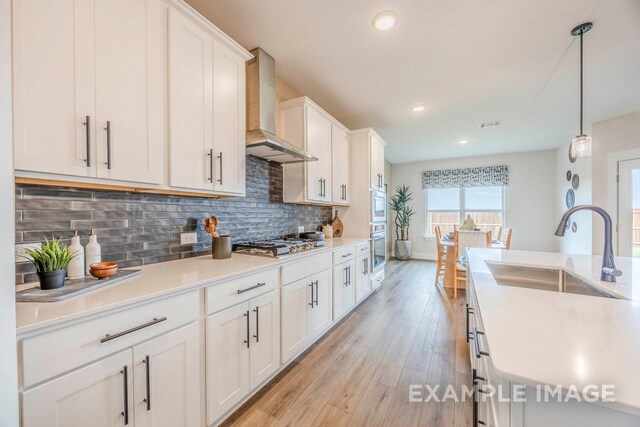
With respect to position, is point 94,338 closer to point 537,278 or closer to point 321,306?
point 321,306

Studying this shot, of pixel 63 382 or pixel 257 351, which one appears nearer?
pixel 63 382

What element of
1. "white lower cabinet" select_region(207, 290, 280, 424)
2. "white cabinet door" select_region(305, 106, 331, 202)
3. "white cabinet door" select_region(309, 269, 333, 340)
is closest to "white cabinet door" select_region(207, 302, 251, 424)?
"white lower cabinet" select_region(207, 290, 280, 424)

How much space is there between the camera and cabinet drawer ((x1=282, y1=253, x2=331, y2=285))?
193 centimetres

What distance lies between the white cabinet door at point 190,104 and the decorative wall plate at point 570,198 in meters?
6.24

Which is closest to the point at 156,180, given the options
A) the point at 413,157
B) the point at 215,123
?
the point at 215,123

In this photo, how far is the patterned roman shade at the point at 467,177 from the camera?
608 centimetres

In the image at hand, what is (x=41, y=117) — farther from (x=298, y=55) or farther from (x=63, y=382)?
(x=298, y=55)

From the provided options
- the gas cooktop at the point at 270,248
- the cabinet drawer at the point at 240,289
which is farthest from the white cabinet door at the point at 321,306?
the cabinet drawer at the point at 240,289

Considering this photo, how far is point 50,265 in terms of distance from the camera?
105 centimetres

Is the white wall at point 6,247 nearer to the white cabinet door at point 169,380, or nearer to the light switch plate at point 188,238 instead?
the white cabinet door at point 169,380

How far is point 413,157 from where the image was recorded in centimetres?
646

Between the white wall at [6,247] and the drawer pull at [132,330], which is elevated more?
the white wall at [6,247]

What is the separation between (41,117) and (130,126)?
330mm

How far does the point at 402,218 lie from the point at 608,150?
3841mm
